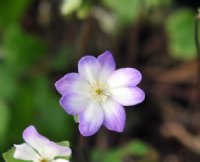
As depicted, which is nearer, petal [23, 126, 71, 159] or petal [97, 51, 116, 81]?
petal [23, 126, 71, 159]

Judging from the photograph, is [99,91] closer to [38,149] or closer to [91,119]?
[91,119]

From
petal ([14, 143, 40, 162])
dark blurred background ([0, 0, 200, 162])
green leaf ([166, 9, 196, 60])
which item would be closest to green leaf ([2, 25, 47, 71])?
dark blurred background ([0, 0, 200, 162])

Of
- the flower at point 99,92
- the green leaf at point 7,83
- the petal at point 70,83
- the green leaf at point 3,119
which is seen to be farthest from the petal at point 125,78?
the green leaf at point 7,83

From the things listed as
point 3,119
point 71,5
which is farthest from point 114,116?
point 3,119

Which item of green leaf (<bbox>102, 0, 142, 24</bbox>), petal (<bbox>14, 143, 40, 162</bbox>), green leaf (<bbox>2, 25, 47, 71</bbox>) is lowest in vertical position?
petal (<bbox>14, 143, 40, 162</bbox>)

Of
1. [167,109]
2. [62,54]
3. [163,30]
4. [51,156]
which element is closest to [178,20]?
[163,30]

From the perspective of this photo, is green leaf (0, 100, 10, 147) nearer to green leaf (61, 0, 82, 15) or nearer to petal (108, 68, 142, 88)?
green leaf (61, 0, 82, 15)
